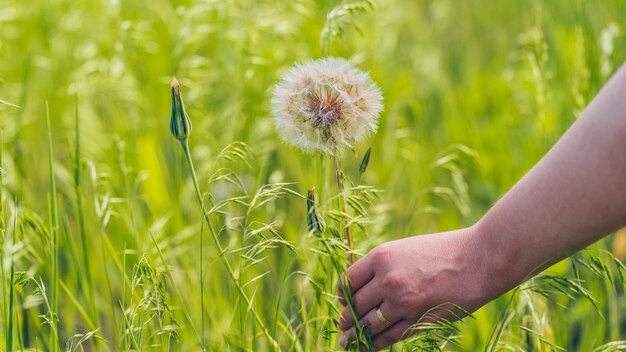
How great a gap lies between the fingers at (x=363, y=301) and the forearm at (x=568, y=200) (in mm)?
166

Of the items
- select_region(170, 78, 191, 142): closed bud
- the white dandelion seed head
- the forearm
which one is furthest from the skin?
select_region(170, 78, 191, 142): closed bud

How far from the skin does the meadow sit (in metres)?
0.24

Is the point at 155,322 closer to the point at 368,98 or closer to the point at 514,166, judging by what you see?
the point at 368,98

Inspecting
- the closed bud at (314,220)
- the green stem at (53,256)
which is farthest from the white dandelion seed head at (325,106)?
the green stem at (53,256)

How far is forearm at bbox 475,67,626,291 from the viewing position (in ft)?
3.06

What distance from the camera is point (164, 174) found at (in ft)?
8.05

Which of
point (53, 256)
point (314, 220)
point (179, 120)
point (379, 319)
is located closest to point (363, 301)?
point (379, 319)

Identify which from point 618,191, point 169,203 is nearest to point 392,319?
point 618,191

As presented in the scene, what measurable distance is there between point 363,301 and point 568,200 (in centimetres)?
34

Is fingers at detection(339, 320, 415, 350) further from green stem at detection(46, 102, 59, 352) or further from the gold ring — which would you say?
green stem at detection(46, 102, 59, 352)

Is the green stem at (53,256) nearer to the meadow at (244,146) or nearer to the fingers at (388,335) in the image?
the meadow at (244,146)

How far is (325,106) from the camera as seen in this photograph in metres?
1.20

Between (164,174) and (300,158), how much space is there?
0.40 m

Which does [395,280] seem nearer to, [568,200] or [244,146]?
[568,200]
